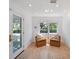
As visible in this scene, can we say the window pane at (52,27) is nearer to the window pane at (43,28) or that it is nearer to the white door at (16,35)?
the window pane at (43,28)

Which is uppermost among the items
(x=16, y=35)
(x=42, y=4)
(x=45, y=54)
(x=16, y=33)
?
(x=42, y=4)

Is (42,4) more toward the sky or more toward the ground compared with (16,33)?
more toward the sky

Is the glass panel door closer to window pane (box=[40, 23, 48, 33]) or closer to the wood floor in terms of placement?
the wood floor

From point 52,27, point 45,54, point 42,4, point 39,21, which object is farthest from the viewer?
point 52,27

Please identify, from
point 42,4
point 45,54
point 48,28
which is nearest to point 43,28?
point 48,28

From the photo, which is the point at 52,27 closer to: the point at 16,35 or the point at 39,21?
the point at 39,21

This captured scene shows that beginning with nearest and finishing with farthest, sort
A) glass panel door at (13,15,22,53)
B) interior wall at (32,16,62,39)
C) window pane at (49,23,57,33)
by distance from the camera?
1. glass panel door at (13,15,22,53)
2. interior wall at (32,16,62,39)
3. window pane at (49,23,57,33)

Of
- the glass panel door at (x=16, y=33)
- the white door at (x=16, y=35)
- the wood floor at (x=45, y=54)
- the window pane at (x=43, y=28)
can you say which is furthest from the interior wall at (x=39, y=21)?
the glass panel door at (x=16, y=33)

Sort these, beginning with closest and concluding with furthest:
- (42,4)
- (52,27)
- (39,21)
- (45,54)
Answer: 1. (42,4)
2. (45,54)
3. (39,21)
4. (52,27)

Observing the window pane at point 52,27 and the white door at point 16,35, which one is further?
the window pane at point 52,27

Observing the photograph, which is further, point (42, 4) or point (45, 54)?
point (45, 54)

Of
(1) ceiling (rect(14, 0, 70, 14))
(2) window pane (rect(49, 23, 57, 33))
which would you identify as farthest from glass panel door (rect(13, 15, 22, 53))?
(2) window pane (rect(49, 23, 57, 33))
